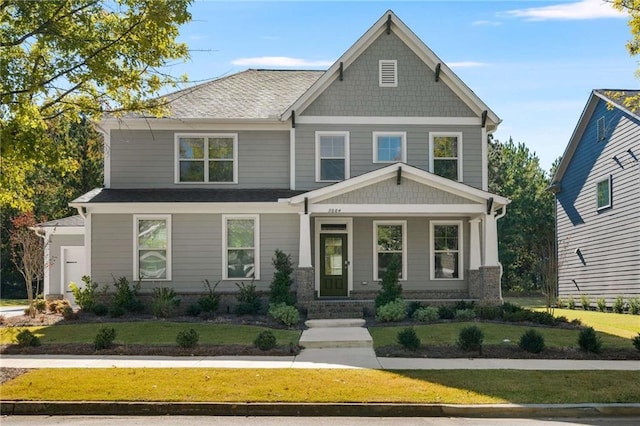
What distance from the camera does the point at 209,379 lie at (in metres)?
11.6

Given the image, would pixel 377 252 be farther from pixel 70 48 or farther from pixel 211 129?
pixel 70 48

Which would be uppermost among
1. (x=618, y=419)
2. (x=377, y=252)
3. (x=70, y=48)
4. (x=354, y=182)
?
(x=70, y=48)

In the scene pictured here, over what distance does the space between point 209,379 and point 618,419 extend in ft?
20.9

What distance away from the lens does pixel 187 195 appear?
2256cm

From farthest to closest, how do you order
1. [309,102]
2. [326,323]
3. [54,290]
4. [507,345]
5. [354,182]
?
[54,290] < [309,102] < [354,182] < [326,323] < [507,345]

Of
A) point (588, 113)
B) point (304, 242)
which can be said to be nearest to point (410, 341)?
point (304, 242)

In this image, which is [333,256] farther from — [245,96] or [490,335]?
[490,335]

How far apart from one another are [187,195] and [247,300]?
4.12 metres

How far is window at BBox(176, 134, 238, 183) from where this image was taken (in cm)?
2333

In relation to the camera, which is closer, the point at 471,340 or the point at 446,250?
the point at 471,340

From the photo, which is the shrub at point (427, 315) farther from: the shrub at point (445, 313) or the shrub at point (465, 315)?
the shrub at point (465, 315)

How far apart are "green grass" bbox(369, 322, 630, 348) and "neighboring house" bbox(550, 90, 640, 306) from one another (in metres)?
9.24

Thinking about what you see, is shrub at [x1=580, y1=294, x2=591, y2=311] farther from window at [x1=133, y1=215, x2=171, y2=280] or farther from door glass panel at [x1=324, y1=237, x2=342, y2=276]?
window at [x1=133, y1=215, x2=171, y2=280]

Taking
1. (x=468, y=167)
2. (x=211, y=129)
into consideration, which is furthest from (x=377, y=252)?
(x=211, y=129)
